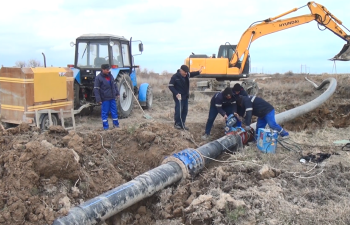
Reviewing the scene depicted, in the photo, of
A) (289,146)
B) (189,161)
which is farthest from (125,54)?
(189,161)

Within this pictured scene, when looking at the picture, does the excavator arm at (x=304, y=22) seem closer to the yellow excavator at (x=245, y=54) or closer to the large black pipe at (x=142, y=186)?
the yellow excavator at (x=245, y=54)

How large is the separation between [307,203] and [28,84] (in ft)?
18.6

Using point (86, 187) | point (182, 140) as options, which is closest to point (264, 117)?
point (182, 140)

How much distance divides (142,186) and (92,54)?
642 cm

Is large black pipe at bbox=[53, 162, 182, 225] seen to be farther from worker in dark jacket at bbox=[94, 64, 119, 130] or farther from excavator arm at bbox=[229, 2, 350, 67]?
excavator arm at bbox=[229, 2, 350, 67]

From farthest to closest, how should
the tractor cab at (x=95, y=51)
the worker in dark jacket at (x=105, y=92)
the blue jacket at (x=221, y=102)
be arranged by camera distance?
the tractor cab at (x=95, y=51) → the worker in dark jacket at (x=105, y=92) → the blue jacket at (x=221, y=102)

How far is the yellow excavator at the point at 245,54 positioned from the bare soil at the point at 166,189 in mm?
6569

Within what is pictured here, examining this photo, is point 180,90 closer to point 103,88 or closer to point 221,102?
point 221,102

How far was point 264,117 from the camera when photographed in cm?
759

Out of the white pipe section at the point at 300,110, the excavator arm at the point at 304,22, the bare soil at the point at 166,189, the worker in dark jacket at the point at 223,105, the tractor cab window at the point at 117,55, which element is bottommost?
the bare soil at the point at 166,189

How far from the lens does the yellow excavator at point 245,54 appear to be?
12312mm

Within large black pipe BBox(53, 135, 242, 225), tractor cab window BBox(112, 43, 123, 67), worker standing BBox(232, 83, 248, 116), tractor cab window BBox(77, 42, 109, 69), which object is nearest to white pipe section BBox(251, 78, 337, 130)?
worker standing BBox(232, 83, 248, 116)

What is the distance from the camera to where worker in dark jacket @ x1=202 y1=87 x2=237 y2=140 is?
741 cm

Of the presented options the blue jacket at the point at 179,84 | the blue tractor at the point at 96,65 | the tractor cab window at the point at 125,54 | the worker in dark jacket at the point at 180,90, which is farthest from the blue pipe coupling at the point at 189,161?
the tractor cab window at the point at 125,54
